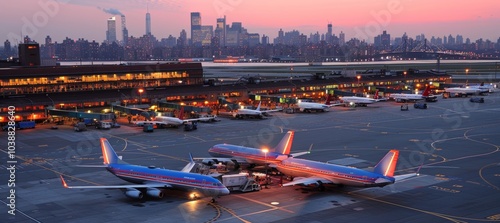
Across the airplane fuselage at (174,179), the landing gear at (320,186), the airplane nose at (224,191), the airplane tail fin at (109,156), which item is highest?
the airplane tail fin at (109,156)

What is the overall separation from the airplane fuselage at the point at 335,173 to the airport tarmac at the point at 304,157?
64.5 inches

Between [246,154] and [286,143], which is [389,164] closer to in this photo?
[286,143]

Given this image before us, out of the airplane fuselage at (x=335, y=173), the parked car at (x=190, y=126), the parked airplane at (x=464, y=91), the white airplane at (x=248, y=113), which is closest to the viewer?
the airplane fuselage at (x=335, y=173)

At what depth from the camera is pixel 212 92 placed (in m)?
156

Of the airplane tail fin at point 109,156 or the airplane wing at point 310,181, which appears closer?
the airplane wing at point 310,181

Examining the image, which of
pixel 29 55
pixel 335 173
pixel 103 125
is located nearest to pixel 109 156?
pixel 335 173

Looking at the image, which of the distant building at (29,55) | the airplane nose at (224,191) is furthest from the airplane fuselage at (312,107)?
the airplane nose at (224,191)

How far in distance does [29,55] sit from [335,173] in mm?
137307

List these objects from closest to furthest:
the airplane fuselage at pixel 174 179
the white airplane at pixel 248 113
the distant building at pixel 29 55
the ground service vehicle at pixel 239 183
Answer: the airplane fuselage at pixel 174 179 < the ground service vehicle at pixel 239 183 < the white airplane at pixel 248 113 < the distant building at pixel 29 55

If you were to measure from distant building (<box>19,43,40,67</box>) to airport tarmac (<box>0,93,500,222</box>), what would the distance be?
62.9 m

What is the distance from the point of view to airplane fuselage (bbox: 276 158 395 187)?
55.2 metres

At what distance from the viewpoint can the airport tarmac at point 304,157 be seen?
167ft

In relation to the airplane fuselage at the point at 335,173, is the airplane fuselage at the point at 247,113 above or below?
below

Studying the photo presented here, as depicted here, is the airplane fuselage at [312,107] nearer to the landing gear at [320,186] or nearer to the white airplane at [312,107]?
the white airplane at [312,107]
